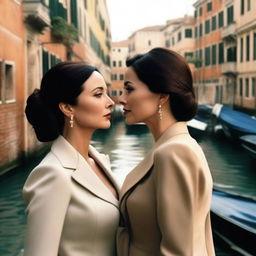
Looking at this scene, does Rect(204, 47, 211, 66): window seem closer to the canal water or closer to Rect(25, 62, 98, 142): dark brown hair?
the canal water

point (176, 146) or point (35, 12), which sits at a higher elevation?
point (35, 12)

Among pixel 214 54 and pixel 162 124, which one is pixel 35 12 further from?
pixel 214 54

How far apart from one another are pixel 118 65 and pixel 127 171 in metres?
60.4

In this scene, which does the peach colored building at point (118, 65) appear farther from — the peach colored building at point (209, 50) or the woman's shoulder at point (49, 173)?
the woman's shoulder at point (49, 173)

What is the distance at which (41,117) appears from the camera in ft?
5.96

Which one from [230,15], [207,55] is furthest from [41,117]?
[207,55]

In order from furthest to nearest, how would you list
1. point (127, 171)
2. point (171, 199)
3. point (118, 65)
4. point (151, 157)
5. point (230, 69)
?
point (118, 65), point (230, 69), point (127, 171), point (151, 157), point (171, 199)

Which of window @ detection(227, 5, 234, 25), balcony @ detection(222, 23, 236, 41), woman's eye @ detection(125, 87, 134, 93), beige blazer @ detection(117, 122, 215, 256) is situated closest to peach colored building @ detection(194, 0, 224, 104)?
window @ detection(227, 5, 234, 25)

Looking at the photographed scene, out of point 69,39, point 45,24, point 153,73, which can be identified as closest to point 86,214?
point 153,73

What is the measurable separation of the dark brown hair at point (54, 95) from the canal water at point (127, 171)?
41.4 inches

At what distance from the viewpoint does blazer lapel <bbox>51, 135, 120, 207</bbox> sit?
1.73 m

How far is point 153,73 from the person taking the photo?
1.62 meters

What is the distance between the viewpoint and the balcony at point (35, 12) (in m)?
10.4

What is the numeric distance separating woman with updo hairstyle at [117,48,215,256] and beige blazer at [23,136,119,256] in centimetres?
7
